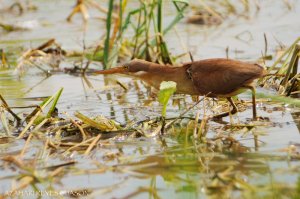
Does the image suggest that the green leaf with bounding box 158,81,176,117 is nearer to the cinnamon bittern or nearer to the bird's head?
the cinnamon bittern

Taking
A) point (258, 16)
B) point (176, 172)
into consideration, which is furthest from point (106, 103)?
point (258, 16)

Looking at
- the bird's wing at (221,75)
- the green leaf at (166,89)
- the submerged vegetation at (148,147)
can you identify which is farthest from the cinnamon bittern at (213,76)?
the green leaf at (166,89)

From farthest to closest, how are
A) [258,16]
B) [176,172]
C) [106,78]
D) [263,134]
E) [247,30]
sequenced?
[258,16] < [247,30] < [106,78] < [263,134] < [176,172]

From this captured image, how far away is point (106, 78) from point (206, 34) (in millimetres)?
2040

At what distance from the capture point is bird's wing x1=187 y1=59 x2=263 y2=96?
4484 millimetres

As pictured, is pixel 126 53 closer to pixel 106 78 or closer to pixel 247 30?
pixel 106 78

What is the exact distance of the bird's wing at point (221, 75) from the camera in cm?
448

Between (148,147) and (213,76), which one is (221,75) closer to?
(213,76)

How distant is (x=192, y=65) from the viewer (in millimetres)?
4684

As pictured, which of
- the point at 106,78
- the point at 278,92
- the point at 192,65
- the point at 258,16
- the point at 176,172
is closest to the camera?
the point at 176,172

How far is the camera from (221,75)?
178 inches

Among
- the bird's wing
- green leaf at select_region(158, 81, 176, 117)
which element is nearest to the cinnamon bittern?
the bird's wing

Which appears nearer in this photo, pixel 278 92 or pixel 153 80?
pixel 153 80

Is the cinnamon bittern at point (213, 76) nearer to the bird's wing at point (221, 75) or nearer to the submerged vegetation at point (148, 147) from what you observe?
the bird's wing at point (221, 75)
